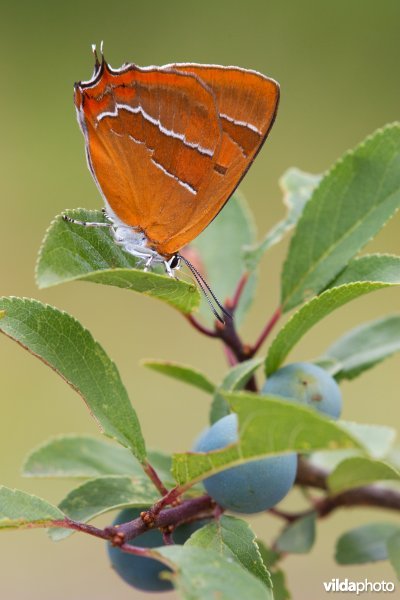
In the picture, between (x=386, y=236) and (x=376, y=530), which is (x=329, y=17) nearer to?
(x=386, y=236)

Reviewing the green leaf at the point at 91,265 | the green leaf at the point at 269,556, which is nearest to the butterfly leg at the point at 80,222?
the green leaf at the point at 91,265

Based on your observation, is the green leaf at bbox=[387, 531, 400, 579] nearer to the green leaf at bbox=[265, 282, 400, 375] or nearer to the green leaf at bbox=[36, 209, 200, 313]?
the green leaf at bbox=[265, 282, 400, 375]

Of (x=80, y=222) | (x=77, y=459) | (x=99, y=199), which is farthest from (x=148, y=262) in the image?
(x=99, y=199)

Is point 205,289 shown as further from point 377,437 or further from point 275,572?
point 275,572

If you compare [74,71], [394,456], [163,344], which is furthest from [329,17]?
[394,456]

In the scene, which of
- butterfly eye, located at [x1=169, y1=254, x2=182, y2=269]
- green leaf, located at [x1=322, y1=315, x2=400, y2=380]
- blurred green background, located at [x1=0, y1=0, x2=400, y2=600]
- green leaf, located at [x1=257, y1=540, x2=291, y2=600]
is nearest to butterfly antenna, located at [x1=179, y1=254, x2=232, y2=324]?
butterfly eye, located at [x1=169, y1=254, x2=182, y2=269]

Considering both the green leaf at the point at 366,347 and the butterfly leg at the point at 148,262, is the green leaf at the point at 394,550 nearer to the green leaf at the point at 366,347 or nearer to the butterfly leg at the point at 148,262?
the green leaf at the point at 366,347

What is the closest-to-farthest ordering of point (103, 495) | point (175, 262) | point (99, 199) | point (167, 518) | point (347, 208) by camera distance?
point (167, 518), point (103, 495), point (347, 208), point (175, 262), point (99, 199)
